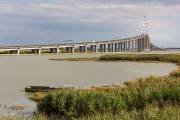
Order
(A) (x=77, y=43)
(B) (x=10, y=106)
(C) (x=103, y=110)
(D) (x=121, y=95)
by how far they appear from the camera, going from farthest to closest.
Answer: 1. (A) (x=77, y=43)
2. (B) (x=10, y=106)
3. (D) (x=121, y=95)
4. (C) (x=103, y=110)

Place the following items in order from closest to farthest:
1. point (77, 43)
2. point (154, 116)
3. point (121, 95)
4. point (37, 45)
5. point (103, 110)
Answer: point (154, 116)
point (103, 110)
point (121, 95)
point (37, 45)
point (77, 43)

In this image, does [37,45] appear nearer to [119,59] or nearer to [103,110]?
[119,59]

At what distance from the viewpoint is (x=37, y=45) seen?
17825 cm

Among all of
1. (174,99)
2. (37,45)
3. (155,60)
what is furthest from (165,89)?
(37,45)

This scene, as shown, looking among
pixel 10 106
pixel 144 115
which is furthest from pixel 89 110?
pixel 10 106

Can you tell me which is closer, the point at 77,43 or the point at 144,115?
the point at 144,115

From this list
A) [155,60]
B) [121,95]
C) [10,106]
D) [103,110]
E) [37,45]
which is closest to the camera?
[103,110]

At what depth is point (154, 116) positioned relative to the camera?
53.8 feet

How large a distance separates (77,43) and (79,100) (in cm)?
16324

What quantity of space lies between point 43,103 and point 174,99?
25.4ft

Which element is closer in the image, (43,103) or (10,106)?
(43,103)

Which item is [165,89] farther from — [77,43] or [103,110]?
[77,43]

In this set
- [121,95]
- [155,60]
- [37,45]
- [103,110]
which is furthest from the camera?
[37,45]

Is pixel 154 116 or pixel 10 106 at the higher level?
pixel 154 116
